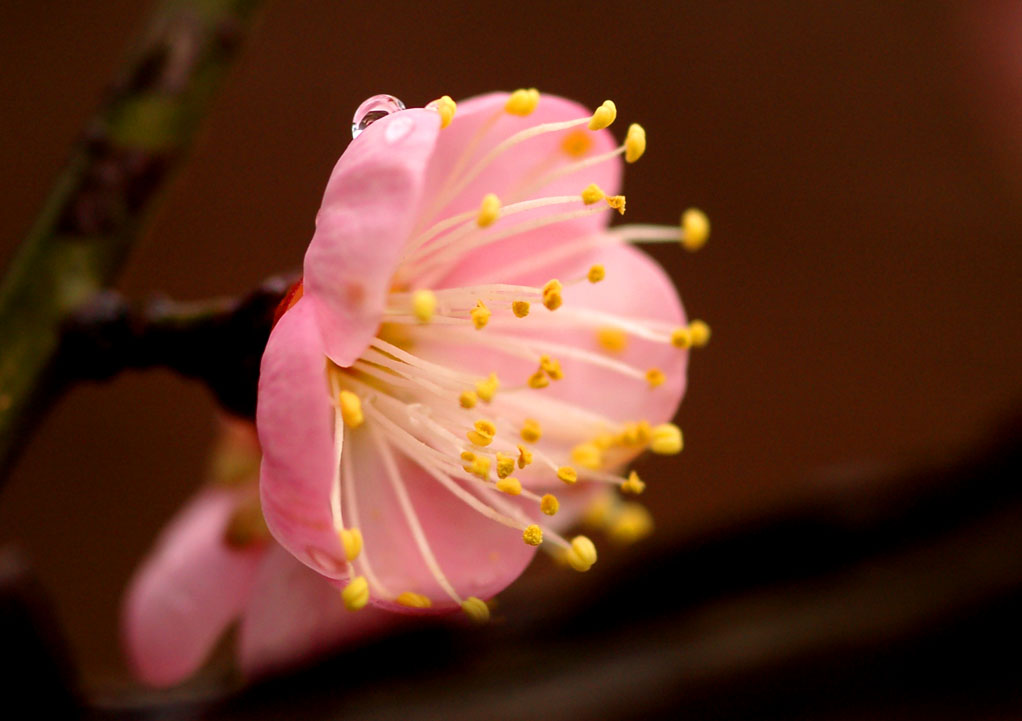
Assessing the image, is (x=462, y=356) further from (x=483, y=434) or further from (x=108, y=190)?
(x=108, y=190)

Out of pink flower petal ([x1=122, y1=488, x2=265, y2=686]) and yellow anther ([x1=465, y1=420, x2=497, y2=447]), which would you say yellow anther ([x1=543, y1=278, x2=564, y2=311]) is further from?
pink flower petal ([x1=122, y1=488, x2=265, y2=686])

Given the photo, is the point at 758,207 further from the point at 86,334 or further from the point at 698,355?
the point at 86,334

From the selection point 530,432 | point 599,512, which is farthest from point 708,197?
point 530,432

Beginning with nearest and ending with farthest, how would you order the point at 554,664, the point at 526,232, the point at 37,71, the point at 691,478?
the point at 526,232, the point at 554,664, the point at 37,71, the point at 691,478

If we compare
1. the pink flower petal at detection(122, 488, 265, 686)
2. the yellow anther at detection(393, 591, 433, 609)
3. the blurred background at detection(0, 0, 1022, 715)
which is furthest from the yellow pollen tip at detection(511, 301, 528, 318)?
the blurred background at detection(0, 0, 1022, 715)

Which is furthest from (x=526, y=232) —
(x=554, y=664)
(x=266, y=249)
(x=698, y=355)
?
(x=698, y=355)

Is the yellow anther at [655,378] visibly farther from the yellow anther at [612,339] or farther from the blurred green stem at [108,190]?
the blurred green stem at [108,190]
